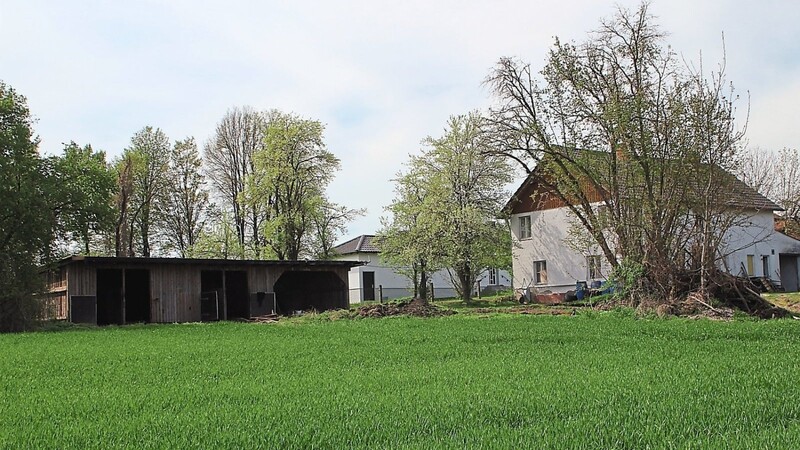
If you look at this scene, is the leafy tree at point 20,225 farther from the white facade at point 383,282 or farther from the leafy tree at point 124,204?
the white facade at point 383,282

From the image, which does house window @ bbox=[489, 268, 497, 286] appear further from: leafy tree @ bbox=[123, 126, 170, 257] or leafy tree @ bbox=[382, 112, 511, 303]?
leafy tree @ bbox=[123, 126, 170, 257]

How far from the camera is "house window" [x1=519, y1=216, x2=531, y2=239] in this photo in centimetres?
4331

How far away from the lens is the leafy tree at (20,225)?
81.9 feet

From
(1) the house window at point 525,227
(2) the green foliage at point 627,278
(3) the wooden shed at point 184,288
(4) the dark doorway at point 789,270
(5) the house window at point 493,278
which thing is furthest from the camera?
(5) the house window at point 493,278

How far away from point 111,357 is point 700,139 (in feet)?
56.1

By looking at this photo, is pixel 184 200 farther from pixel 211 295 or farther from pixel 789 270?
pixel 789 270

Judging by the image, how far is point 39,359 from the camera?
12.5 meters

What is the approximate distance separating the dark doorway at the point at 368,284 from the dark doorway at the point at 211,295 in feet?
70.8

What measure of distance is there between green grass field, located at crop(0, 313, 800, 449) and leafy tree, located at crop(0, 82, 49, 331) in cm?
1263

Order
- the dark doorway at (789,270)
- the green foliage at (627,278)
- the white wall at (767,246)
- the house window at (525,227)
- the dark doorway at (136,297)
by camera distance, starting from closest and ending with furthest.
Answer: the green foliage at (627,278)
the dark doorway at (136,297)
the white wall at (767,246)
the dark doorway at (789,270)
the house window at (525,227)

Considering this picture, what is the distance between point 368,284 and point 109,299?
25.3m

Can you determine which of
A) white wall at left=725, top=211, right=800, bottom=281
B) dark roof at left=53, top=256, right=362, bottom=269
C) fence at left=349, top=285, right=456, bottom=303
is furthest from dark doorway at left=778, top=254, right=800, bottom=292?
dark roof at left=53, top=256, right=362, bottom=269

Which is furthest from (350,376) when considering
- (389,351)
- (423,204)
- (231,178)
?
A: (231,178)

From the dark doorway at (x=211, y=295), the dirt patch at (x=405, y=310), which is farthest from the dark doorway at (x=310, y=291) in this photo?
the dirt patch at (x=405, y=310)
